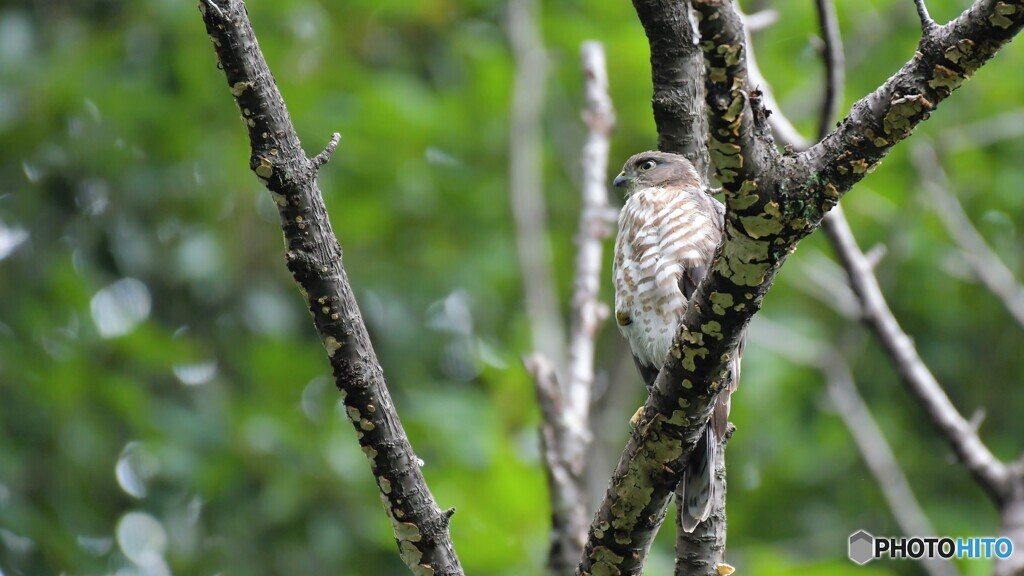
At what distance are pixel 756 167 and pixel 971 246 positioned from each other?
3.64 metres

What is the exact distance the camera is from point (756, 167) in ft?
6.70

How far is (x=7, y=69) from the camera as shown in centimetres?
589

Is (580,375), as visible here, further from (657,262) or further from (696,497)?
(696,497)

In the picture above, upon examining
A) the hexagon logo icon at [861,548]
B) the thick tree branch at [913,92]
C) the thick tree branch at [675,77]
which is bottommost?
the thick tree branch at [913,92]

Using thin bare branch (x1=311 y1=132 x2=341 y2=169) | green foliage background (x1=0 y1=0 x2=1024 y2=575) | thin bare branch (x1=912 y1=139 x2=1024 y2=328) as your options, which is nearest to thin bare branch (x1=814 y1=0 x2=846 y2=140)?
thin bare branch (x1=912 y1=139 x2=1024 y2=328)

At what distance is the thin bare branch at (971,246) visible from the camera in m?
4.82

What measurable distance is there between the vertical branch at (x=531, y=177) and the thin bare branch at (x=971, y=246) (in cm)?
201

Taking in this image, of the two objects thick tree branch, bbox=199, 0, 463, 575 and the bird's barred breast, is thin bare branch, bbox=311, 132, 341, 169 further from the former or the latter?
the bird's barred breast

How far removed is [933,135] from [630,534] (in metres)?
5.38

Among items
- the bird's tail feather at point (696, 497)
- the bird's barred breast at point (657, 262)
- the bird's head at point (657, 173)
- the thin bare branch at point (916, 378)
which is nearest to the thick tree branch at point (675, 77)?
the bird's head at point (657, 173)

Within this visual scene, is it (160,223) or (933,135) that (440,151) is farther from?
(933,135)

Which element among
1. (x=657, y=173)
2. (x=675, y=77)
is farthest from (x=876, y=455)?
(x=675, y=77)

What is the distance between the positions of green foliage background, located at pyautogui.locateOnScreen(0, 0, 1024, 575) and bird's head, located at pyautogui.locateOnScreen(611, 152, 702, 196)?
1.43m

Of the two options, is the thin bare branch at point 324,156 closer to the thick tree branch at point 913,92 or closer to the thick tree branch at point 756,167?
the thick tree branch at point 756,167
